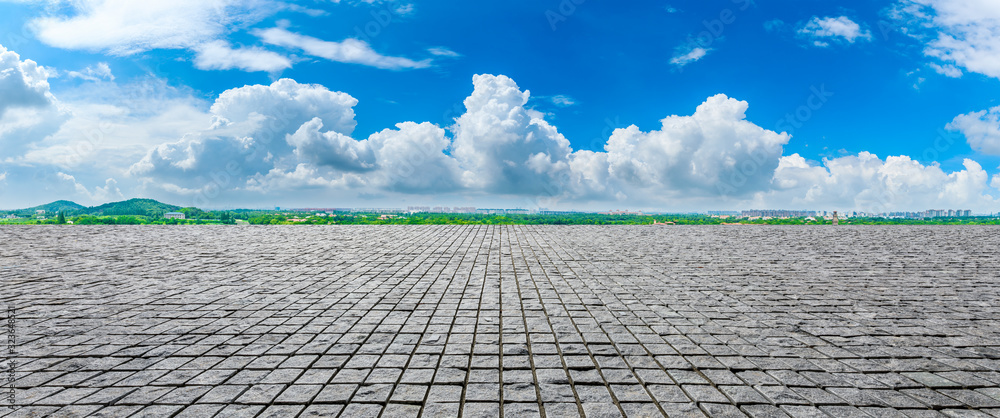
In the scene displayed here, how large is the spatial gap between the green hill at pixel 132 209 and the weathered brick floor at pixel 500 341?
25.2 metres

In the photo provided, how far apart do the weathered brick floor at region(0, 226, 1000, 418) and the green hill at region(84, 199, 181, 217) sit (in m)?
25.2

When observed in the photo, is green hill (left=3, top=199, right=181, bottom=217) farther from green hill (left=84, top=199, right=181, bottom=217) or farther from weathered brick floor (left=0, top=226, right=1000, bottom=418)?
weathered brick floor (left=0, top=226, right=1000, bottom=418)

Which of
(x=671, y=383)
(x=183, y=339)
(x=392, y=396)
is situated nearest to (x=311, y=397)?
(x=392, y=396)

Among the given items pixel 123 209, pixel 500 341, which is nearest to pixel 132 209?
pixel 123 209

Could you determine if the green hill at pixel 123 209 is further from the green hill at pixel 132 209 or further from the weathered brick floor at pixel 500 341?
the weathered brick floor at pixel 500 341

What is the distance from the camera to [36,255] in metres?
10.1

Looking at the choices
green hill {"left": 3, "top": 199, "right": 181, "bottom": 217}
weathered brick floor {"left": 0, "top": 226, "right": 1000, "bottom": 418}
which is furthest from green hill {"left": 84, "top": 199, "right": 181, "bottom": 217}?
weathered brick floor {"left": 0, "top": 226, "right": 1000, "bottom": 418}

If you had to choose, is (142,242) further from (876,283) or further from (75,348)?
(876,283)

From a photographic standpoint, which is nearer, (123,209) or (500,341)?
(500,341)

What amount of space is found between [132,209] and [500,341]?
35268 millimetres

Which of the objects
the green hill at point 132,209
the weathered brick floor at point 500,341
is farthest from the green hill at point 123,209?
the weathered brick floor at point 500,341

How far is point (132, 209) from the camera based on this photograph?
29984mm

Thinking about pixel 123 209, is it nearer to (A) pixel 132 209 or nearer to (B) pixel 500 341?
(A) pixel 132 209

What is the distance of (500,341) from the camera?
163 inches
